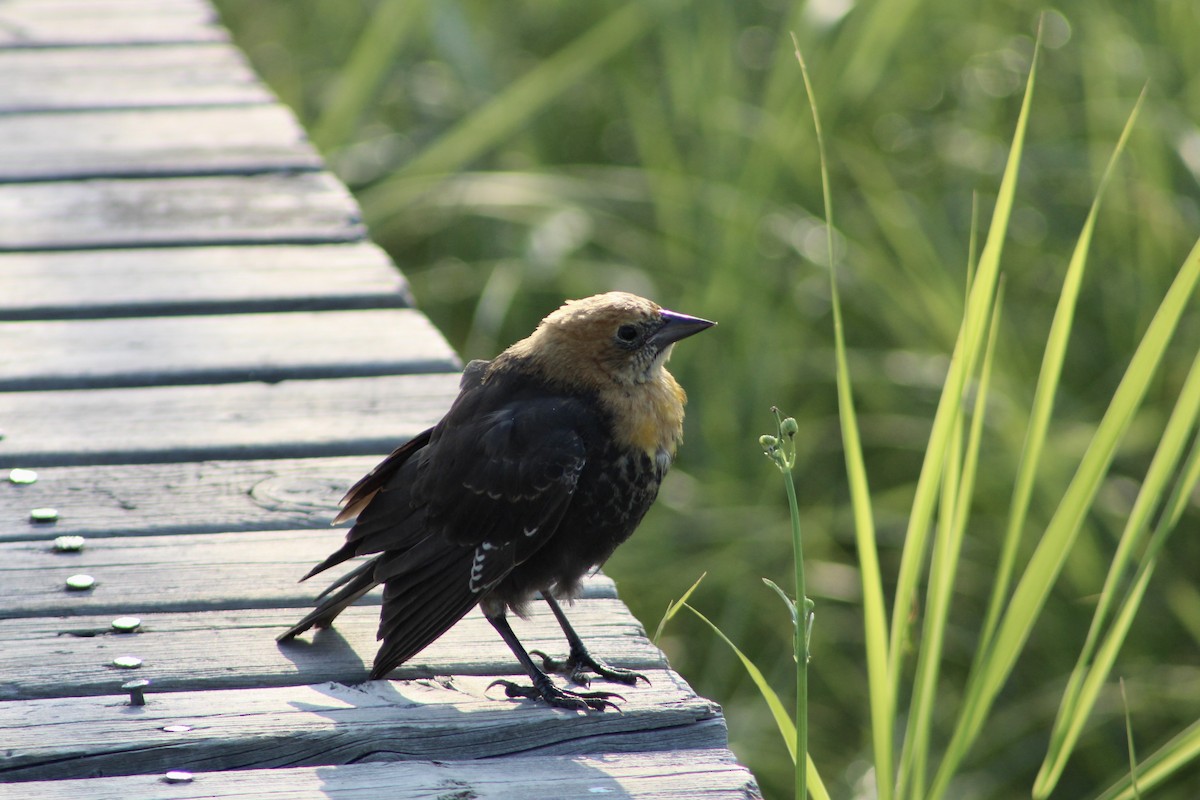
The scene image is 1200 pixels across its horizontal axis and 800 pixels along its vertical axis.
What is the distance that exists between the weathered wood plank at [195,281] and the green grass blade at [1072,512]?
5.32 ft

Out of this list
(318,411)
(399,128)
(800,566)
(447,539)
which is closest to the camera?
(800,566)

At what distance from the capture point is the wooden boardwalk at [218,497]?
Result: 1820 millimetres

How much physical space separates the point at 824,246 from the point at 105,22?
2741mm

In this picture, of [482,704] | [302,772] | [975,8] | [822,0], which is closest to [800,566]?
[482,704]

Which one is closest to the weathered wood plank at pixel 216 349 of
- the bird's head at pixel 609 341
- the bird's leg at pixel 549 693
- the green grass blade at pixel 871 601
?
the bird's head at pixel 609 341

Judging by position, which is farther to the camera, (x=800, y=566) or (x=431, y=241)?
(x=431, y=241)

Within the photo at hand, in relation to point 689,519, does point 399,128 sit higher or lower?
higher

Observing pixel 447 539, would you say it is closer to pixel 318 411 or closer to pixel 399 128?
pixel 318 411

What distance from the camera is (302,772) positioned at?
1.80 metres

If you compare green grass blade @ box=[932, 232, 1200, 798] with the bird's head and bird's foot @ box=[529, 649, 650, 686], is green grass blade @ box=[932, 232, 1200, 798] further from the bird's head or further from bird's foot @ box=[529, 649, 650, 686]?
the bird's head

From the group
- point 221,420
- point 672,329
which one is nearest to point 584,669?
point 672,329

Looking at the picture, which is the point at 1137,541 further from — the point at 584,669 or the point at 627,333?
the point at 627,333

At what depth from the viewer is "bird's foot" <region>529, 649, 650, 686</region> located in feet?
6.71

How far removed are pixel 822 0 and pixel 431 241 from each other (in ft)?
4.69
